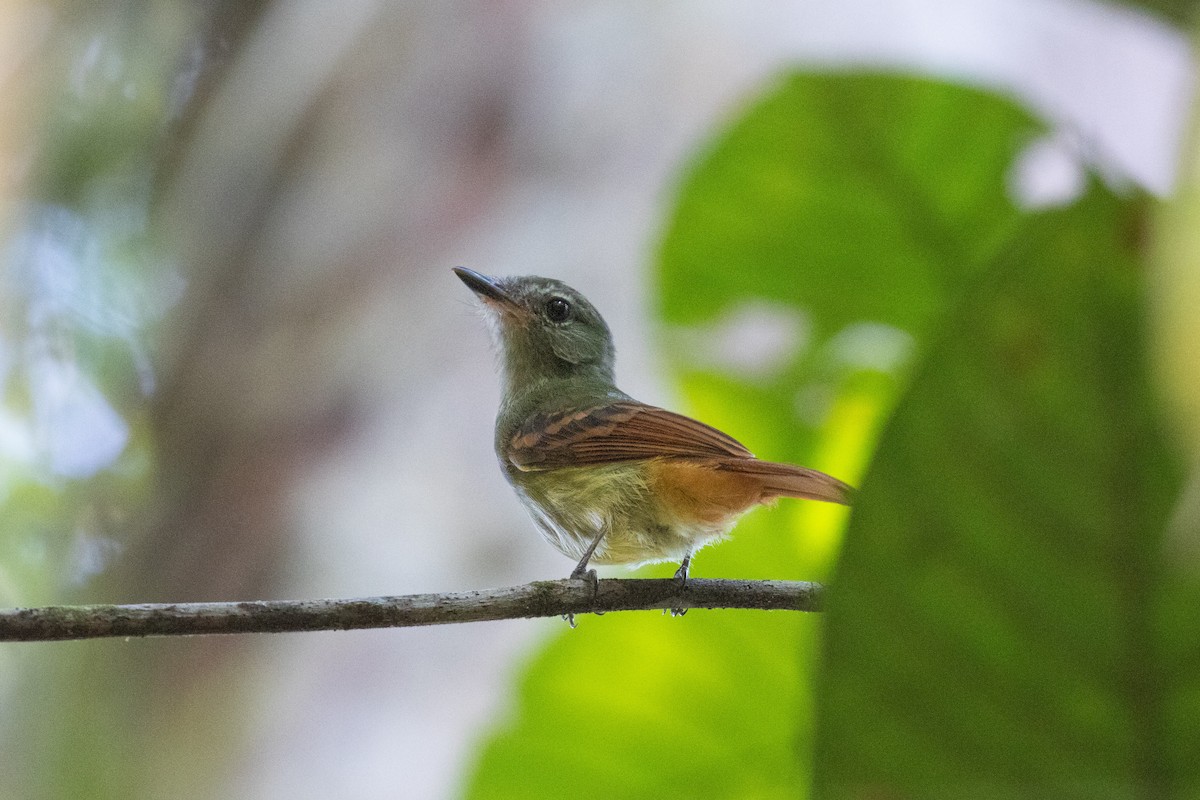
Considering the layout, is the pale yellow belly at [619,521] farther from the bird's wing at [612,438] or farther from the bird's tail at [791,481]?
the bird's tail at [791,481]

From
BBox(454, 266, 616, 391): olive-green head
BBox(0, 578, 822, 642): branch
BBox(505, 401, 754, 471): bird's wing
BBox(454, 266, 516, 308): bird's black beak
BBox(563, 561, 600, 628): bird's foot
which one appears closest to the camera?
BBox(0, 578, 822, 642): branch

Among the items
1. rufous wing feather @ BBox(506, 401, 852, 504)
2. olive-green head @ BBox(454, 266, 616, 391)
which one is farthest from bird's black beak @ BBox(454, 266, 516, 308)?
rufous wing feather @ BBox(506, 401, 852, 504)

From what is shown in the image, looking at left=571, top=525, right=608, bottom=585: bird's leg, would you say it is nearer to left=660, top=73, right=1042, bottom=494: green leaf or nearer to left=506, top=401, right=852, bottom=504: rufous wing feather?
left=506, top=401, right=852, bottom=504: rufous wing feather

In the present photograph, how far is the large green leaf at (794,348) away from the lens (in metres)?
1.73

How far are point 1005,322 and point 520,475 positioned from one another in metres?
1.50

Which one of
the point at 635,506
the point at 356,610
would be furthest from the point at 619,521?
the point at 356,610

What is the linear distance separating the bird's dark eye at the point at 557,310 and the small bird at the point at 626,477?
0.85 feet

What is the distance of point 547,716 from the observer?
2107mm

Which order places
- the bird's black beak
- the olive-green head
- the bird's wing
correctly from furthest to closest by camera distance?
the olive-green head → the bird's black beak → the bird's wing

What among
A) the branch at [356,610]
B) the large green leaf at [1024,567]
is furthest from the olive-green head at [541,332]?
the large green leaf at [1024,567]

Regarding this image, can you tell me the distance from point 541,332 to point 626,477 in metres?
0.71

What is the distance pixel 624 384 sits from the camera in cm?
343

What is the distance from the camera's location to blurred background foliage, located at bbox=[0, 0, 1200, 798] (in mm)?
514

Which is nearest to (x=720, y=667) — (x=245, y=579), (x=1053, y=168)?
(x=1053, y=168)
